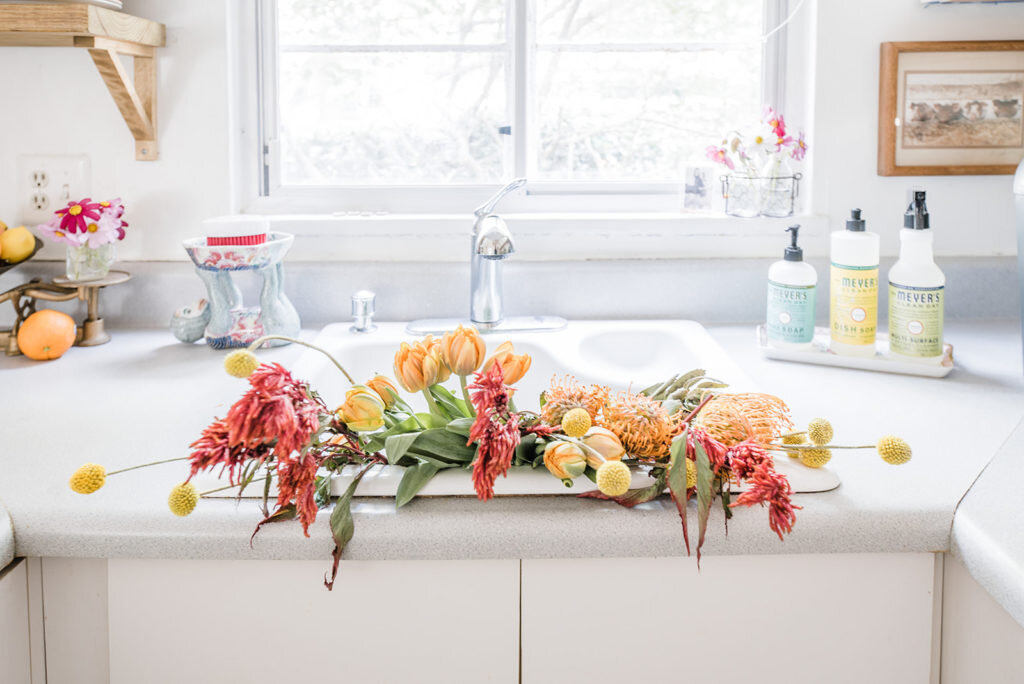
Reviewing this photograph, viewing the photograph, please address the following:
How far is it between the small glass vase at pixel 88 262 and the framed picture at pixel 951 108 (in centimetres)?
131

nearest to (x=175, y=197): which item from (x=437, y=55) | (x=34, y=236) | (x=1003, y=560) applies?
(x=34, y=236)

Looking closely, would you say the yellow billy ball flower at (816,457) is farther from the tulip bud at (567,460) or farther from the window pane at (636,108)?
the window pane at (636,108)

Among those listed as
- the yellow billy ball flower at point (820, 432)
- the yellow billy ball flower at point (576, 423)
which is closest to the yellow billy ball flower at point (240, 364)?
the yellow billy ball flower at point (576, 423)

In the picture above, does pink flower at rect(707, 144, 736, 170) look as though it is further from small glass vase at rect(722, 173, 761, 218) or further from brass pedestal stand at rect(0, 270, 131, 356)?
brass pedestal stand at rect(0, 270, 131, 356)

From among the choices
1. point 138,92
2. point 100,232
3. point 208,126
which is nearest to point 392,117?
point 208,126

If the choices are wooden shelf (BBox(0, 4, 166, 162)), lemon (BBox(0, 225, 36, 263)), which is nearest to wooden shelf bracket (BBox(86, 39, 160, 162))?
wooden shelf (BBox(0, 4, 166, 162))

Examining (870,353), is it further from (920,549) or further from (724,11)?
(724,11)

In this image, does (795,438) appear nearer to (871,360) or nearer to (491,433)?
(491,433)

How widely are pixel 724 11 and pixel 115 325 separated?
48.1 inches

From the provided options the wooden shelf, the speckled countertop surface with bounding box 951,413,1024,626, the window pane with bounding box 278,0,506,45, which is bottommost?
the speckled countertop surface with bounding box 951,413,1024,626

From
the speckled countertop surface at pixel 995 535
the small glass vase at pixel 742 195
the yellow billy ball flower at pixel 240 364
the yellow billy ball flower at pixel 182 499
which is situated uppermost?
the small glass vase at pixel 742 195

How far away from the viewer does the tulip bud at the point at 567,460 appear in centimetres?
83

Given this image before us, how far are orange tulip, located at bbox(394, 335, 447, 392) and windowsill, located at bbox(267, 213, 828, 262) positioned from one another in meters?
0.84

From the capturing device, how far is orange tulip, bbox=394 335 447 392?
86 centimetres
